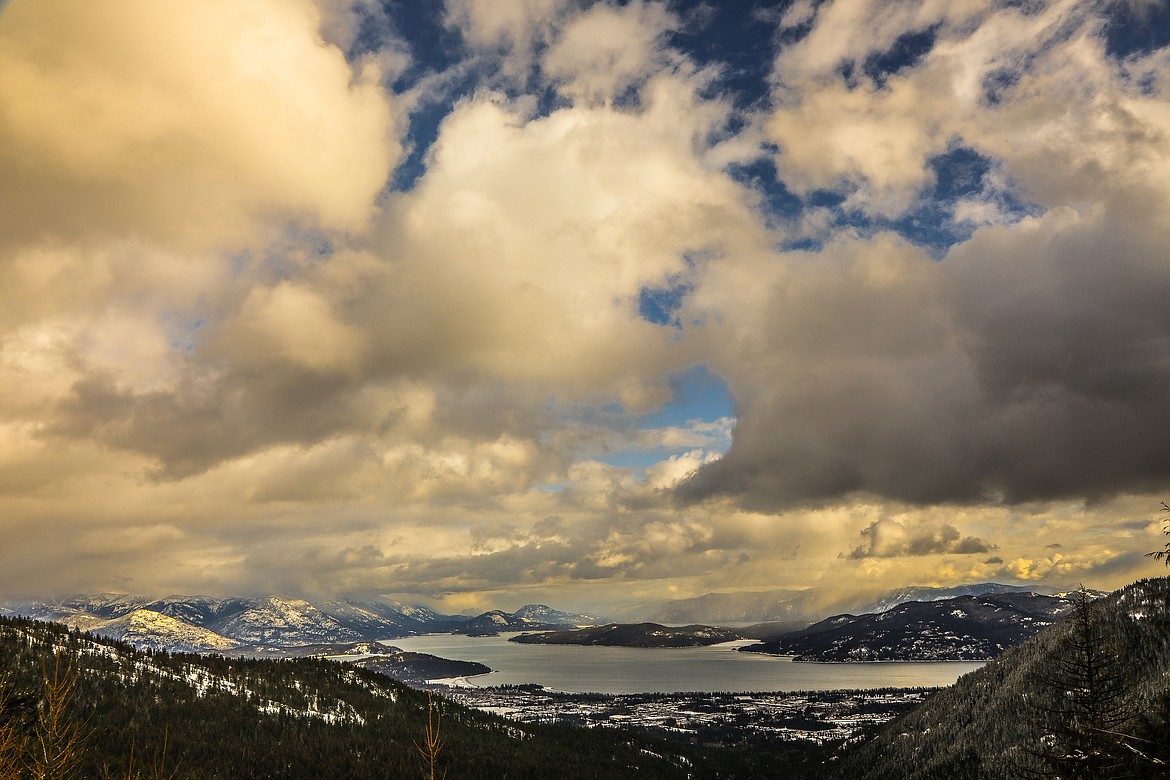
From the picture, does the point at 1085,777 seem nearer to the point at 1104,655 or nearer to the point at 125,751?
the point at 1104,655

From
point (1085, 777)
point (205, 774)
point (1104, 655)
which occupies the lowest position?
point (205, 774)

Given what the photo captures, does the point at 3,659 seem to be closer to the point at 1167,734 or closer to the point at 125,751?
the point at 1167,734

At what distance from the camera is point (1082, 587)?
55812 millimetres

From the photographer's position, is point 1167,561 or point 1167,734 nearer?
point 1167,734

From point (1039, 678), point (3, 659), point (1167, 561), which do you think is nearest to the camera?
point (1167, 561)

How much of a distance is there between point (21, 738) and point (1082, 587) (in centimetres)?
7904

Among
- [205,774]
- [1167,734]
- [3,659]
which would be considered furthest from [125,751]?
[1167,734]

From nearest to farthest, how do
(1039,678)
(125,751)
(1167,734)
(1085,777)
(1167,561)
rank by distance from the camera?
(1167,734) → (1167,561) → (1085,777) → (1039,678) → (125,751)

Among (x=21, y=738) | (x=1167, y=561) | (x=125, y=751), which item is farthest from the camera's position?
(x=125, y=751)

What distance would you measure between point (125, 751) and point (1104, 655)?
240 m

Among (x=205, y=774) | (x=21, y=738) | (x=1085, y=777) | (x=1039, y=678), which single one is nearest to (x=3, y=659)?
(x=21, y=738)

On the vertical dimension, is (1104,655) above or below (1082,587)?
below

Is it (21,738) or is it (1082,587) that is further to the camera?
(1082,587)

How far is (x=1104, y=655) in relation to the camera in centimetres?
4759
